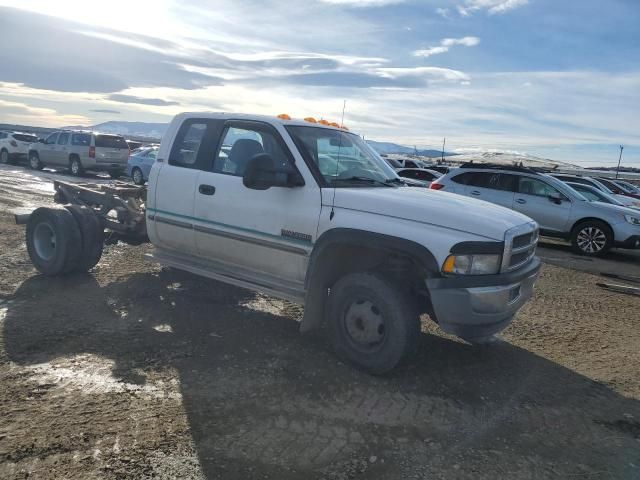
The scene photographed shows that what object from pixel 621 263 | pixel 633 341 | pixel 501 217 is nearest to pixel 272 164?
pixel 501 217

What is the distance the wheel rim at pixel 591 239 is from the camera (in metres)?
11.6

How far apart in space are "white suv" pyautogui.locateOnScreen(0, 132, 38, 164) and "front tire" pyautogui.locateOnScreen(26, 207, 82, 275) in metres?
21.3

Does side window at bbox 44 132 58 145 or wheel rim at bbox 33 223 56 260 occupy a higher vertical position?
side window at bbox 44 132 58 145

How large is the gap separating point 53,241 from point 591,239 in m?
10.7

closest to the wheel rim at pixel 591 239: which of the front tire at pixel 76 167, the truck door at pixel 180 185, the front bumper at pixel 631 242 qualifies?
the front bumper at pixel 631 242

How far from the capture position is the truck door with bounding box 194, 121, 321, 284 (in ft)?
14.9

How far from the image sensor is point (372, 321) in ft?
13.9

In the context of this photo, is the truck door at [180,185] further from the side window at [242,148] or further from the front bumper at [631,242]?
the front bumper at [631,242]

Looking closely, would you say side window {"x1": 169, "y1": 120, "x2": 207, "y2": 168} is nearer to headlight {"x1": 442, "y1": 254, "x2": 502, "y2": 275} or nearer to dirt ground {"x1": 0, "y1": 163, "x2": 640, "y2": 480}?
dirt ground {"x1": 0, "y1": 163, "x2": 640, "y2": 480}

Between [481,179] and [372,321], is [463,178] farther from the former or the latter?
[372,321]

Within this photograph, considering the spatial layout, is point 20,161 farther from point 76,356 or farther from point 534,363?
point 534,363

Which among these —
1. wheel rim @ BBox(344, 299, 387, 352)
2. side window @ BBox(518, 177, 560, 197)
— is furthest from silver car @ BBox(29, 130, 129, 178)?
wheel rim @ BBox(344, 299, 387, 352)

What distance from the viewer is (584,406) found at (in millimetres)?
4031

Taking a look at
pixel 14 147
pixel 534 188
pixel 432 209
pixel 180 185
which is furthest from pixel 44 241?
pixel 14 147
